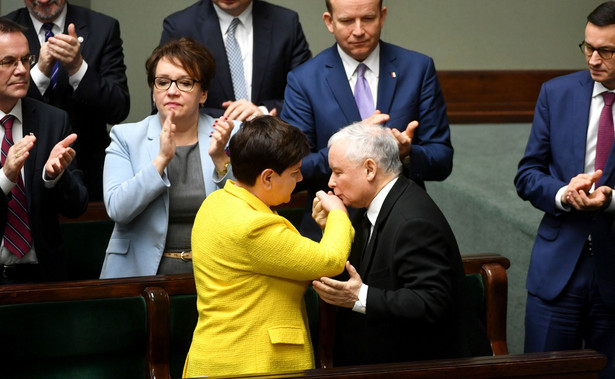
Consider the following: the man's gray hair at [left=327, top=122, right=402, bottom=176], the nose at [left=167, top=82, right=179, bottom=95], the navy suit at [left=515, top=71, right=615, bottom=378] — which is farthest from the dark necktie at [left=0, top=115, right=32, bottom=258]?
the navy suit at [left=515, top=71, right=615, bottom=378]

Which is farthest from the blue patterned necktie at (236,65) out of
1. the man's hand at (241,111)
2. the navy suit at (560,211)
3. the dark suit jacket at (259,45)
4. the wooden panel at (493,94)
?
the wooden panel at (493,94)

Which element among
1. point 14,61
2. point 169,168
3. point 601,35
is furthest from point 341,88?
point 14,61

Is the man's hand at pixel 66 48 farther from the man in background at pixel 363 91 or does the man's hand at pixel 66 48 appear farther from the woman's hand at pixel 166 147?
the man in background at pixel 363 91

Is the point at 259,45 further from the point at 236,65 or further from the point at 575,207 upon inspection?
the point at 575,207

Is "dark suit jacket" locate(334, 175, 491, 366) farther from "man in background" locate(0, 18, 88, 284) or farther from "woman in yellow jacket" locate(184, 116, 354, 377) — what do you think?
"man in background" locate(0, 18, 88, 284)

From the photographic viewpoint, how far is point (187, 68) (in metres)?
2.88

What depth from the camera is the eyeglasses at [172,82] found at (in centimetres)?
287

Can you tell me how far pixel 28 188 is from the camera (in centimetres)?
285

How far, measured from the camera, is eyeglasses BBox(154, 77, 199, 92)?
2871 millimetres

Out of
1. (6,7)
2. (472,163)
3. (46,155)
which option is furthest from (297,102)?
(472,163)

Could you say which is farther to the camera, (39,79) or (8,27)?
(39,79)

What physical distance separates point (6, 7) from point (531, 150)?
302 cm

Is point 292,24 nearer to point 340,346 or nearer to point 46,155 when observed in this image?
point 46,155

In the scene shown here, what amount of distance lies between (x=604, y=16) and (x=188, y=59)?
1.35 metres
